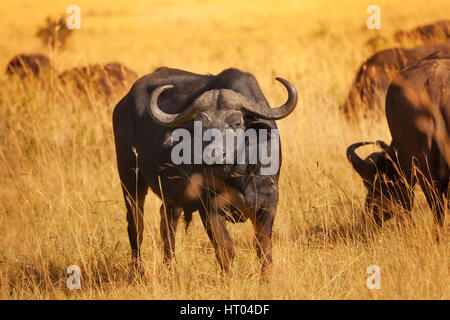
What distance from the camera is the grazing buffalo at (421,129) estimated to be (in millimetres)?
5363

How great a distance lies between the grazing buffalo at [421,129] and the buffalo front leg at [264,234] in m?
1.14

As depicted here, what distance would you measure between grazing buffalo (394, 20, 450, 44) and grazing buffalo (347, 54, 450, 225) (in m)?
7.07

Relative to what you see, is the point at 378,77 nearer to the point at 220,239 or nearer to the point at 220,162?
the point at 220,239

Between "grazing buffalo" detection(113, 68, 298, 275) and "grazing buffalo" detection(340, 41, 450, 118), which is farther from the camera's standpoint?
"grazing buffalo" detection(340, 41, 450, 118)

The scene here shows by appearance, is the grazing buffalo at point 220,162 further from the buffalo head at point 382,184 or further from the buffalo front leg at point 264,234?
the buffalo head at point 382,184

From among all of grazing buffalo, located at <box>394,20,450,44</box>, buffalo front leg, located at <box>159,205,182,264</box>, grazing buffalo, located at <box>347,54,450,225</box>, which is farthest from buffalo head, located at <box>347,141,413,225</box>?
grazing buffalo, located at <box>394,20,450,44</box>

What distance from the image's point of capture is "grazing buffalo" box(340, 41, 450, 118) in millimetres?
10055

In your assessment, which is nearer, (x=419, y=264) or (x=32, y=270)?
(x=419, y=264)

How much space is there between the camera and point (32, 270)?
18.1 feet

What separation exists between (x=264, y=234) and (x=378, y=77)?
6067mm

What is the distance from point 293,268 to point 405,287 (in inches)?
37.1

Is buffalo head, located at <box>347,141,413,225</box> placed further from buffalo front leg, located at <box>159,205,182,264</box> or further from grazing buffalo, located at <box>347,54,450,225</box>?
buffalo front leg, located at <box>159,205,182,264</box>
